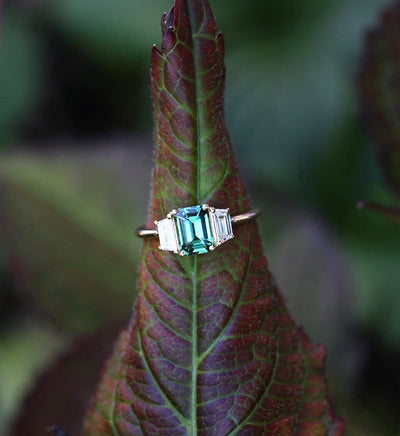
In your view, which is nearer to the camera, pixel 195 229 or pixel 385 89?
pixel 195 229

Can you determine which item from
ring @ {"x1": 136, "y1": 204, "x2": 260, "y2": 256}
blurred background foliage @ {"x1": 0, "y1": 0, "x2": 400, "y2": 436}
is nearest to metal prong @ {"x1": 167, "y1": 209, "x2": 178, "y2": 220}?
ring @ {"x1": 136, "y1": 204, "x2": 260, "y2": 256}

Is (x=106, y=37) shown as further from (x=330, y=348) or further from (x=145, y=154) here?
(x=330, y=348)

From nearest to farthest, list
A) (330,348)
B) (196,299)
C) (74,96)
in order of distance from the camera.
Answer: (196,299) < (330,348) < (74,96)

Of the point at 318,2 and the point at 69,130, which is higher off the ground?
the point at 318,2

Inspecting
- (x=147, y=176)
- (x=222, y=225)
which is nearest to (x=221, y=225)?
(x=222, y=225)

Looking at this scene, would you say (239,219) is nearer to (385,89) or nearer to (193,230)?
(193,230)

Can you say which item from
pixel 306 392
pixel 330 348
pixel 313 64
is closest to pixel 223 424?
pixel 306 392

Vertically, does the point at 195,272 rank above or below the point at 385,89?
below

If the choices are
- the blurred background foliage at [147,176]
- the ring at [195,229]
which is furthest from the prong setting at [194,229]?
the blurred background foliage at [147,176]
